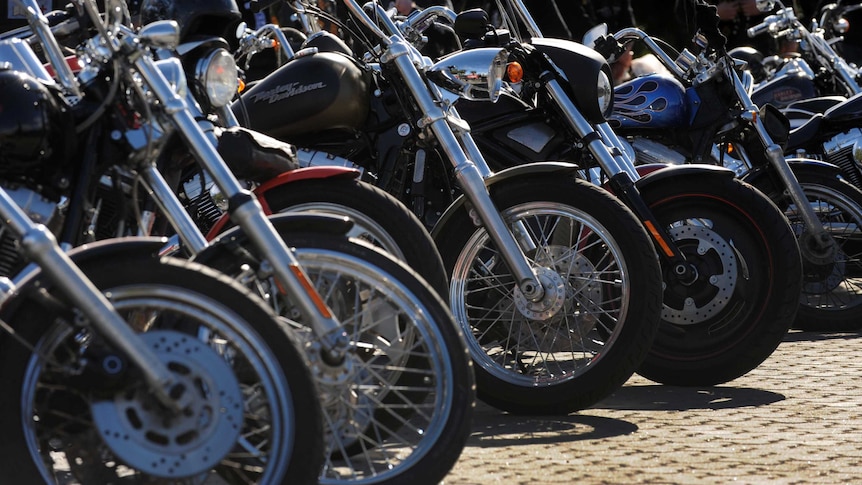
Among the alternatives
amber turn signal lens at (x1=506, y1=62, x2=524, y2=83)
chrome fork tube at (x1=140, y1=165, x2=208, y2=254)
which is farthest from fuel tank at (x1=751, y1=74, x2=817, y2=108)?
chrome fork tube at (x1=140, y1=165, x2=208, y2=254)

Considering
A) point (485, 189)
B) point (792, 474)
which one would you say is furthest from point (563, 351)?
point (792, 474)

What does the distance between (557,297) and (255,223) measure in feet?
6.25

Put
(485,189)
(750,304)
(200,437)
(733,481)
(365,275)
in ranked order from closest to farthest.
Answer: (200,437), (365,275), (733,481), (485,189), (750,304)

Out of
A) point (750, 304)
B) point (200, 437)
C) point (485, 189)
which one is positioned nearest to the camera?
point (200, 437)

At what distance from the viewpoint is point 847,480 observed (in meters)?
4.42

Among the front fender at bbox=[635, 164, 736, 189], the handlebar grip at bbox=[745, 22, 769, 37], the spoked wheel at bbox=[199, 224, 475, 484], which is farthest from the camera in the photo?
the handlebar grip at bbox=[745, 22, 769, 37]

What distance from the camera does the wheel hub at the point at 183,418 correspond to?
10.9ft

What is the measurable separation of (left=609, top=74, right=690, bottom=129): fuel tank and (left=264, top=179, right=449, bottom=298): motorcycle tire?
3.25 m

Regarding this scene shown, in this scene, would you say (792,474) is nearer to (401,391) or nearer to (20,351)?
(401,391)

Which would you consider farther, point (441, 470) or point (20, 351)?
point (441, 470)

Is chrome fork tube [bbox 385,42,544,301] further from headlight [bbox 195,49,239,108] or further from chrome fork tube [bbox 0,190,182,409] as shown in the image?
chrome fork tube [bbox 0,190,182,409]

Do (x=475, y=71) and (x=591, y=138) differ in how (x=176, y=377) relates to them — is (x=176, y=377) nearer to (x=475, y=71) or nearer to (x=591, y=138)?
(x=475, y=71)

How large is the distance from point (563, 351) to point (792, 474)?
116 centimetres

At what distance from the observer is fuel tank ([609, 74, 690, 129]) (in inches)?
301
